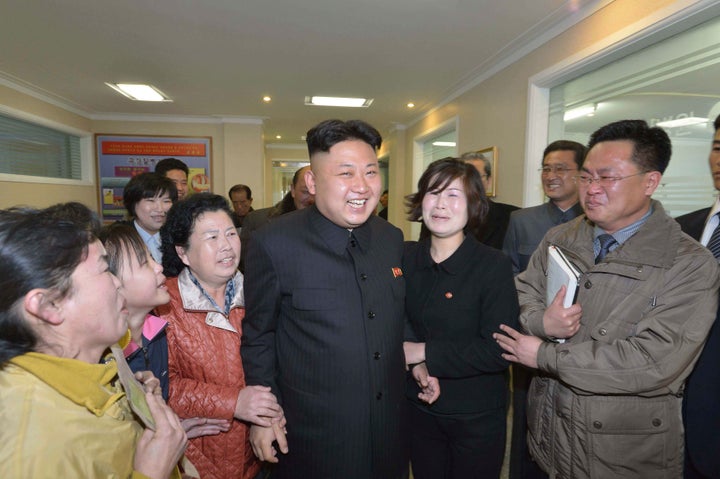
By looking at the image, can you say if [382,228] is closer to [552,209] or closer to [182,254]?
[182,254]

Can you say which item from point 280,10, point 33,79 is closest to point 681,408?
point 280,10

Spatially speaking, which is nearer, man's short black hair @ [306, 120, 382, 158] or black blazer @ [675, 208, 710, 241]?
man's short black hair @ [306, 120, 382, 158]

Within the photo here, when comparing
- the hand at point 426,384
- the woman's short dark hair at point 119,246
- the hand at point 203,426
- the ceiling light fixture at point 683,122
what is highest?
the ceiling light fixture at point 683,122

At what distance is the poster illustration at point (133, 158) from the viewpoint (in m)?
7.32

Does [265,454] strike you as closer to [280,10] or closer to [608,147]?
[608,147]

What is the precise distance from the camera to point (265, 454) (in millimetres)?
1219

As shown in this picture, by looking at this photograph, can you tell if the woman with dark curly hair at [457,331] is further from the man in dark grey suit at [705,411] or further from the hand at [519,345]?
the man in dark grey suit at [705,411]

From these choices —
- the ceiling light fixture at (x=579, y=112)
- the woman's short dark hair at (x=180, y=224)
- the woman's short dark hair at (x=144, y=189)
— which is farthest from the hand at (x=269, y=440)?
the ceiling light fixture at (x=579, y=112)

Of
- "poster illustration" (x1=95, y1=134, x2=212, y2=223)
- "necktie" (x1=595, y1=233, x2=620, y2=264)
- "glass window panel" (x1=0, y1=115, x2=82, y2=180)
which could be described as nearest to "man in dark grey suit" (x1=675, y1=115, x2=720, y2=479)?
"necktie" (x1=595, y1=233, x2=620, y2=264)

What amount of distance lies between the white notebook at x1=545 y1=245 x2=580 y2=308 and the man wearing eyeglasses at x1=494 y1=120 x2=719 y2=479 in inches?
1.2

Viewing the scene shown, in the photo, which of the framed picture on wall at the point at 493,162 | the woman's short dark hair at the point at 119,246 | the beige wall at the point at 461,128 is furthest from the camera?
the framed picture on wall at the point at 493,162

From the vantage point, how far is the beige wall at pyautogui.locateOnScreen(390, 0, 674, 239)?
2.78 metres

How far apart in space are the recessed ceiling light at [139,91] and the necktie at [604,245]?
5.89m

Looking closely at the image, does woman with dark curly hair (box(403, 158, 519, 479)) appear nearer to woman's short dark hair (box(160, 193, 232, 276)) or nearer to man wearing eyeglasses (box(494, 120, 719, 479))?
man wearing eyeglasses (box(494, 120, 719, 479))
